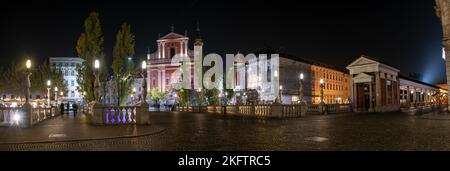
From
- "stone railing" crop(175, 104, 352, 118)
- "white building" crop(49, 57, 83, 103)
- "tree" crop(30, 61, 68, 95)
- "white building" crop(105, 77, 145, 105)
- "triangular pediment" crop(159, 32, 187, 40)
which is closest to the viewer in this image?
"stone railing" crop(175, 104, 352, 118)

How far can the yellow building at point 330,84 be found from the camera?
92625 mm

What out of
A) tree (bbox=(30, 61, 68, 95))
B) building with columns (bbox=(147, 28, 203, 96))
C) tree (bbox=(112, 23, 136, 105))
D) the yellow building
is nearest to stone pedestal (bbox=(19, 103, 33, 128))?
tree (bbox=(112, 23, 136, 105))

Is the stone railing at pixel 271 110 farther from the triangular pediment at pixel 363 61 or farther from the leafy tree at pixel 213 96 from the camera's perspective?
the leafy tree at pixel 213 96

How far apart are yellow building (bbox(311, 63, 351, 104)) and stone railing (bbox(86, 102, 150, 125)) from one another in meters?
74.5

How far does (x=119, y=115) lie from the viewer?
20375 millimetres

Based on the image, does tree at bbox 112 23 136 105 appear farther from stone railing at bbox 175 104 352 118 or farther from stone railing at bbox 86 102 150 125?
stone railing at bbox 86 102 150 125

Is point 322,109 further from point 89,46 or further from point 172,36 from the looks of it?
point 172,36

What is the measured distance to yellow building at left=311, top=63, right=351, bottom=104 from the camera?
9262cm

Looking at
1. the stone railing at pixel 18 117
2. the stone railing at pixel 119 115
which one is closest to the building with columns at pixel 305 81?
the stone railing at pixel 119 115

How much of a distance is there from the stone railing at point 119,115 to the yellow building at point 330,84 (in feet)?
244

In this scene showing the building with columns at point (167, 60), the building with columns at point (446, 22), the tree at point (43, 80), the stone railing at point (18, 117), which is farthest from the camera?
the building with columns at point (167, 60)
